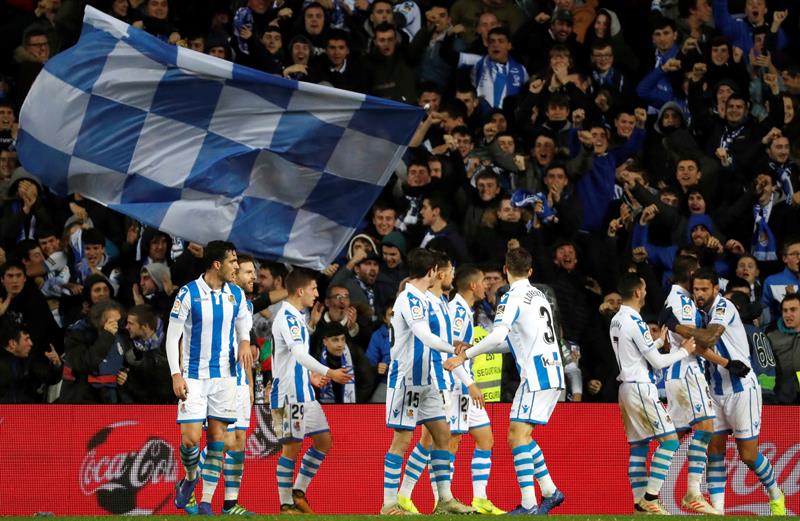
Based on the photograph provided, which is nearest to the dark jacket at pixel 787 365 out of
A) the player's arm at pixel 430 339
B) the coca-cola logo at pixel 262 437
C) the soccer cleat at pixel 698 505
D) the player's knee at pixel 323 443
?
the soccer cleat at pixel 698 505

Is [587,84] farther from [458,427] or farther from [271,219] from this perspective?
[458,427]

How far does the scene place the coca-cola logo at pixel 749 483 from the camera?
16422 mm

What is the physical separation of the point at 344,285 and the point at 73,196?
4.05 m

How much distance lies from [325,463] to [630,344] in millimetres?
3460

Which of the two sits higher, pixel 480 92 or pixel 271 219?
pixel 480 92

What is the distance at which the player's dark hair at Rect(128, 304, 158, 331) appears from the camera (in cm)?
1694

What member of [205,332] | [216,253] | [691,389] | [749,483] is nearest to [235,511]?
[205,332]

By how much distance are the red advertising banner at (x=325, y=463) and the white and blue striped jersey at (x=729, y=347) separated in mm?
1062

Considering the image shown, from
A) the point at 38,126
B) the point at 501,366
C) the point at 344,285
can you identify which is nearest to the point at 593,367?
the point at 501,366

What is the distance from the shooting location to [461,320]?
15039 millimetres

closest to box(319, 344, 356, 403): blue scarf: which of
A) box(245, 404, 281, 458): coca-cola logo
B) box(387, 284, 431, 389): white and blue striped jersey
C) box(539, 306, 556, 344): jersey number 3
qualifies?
box(245, 404, 281, 458): coca-cola logo

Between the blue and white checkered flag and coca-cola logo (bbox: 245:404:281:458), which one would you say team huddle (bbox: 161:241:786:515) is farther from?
the blue and white checkered flag

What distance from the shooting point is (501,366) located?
16.9 metres

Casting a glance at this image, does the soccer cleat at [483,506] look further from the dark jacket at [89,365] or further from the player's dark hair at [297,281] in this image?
the dark jacket at [89,365]
